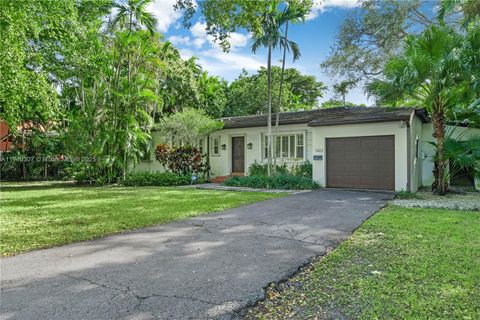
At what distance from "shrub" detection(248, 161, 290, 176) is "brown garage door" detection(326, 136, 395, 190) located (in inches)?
110

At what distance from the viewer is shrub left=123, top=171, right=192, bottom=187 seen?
1524 centimetres

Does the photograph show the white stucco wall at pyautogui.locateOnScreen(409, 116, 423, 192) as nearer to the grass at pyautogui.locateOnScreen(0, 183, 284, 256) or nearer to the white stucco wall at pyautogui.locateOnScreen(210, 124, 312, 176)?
the white stucco wall at pyautogui.locateOnScreen(210, 124, 312, 176)

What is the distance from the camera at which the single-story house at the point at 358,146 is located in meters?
11.6

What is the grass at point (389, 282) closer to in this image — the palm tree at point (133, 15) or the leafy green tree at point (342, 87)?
the palm tree at point (133, 15)

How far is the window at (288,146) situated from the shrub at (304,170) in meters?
0.59

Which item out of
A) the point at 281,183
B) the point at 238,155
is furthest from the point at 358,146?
the point at 238,155

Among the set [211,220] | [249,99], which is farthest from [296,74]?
[211,220]

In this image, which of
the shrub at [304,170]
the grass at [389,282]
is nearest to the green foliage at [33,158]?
the shrub at [304,170]

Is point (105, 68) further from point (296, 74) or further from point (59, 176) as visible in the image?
point (296, 74)

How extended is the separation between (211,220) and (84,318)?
4218 millimetres

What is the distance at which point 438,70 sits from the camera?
9.26m

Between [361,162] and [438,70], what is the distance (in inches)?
168

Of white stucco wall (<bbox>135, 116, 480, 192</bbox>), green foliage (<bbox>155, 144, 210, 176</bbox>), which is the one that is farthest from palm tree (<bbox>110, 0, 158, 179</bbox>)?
white stucco wall (<bbox>135, 116, 480, 192</bbox>)

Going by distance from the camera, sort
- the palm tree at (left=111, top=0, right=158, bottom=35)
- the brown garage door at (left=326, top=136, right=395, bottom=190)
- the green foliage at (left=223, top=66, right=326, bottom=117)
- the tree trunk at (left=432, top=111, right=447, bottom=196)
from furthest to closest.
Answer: the green foliage at (left=223, top=66, right=326, bottom=117) < the palm tree at (left=111, top=0, right=158, bottom=35) < the brown garage door at (left=326, top=136, right=395, bottom=190) < the tree trunk at (left=432, top=111, right=447, bottom=196)
